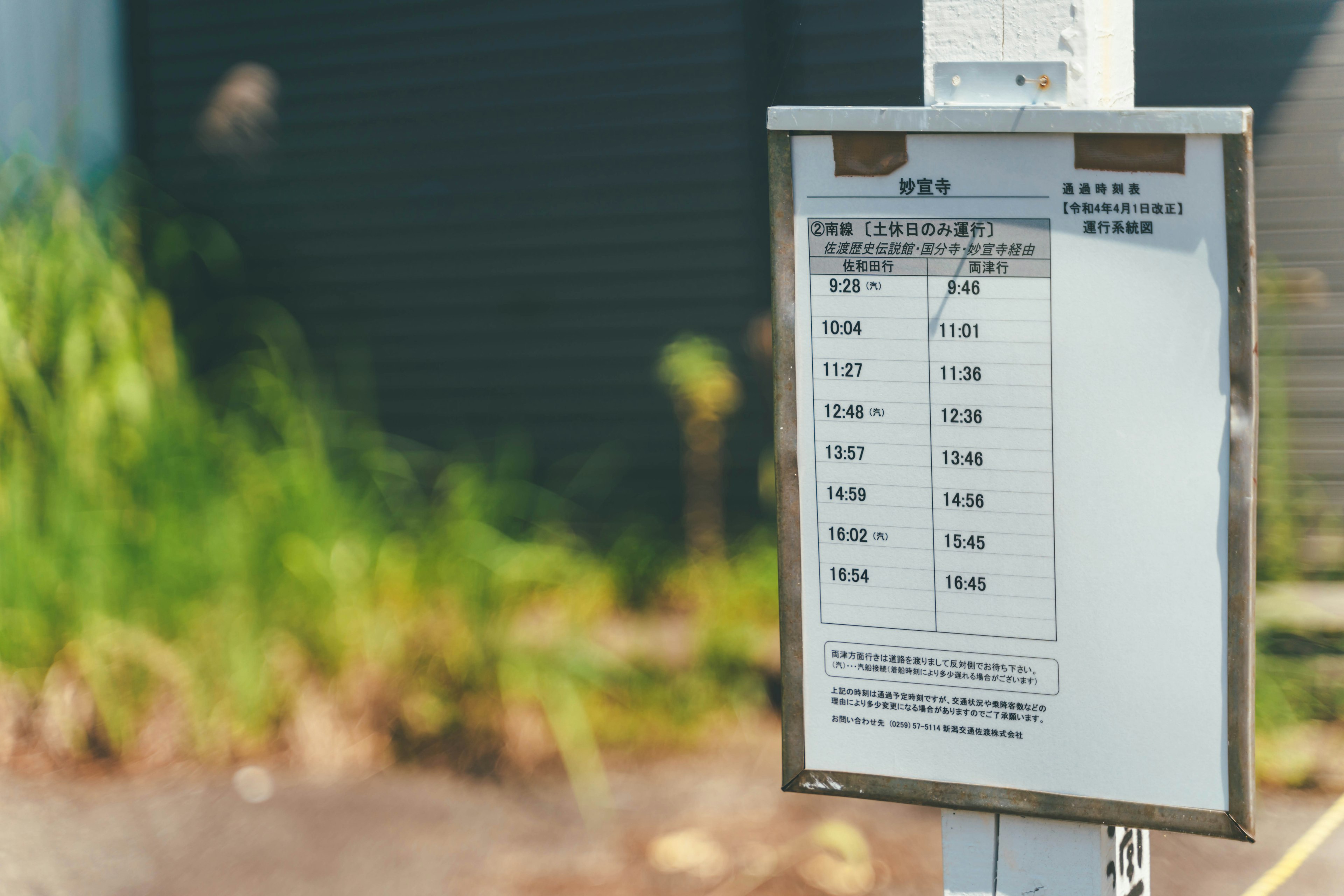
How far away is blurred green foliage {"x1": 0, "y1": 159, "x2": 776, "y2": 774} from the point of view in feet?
11.6

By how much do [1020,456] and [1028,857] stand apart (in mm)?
491

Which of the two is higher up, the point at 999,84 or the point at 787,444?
the point at 999,84

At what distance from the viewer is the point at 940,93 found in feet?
4.51

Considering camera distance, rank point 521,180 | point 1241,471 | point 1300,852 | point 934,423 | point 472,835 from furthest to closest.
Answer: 1. point 521,180
2. point 472,835
3. point 1300,852
4. point 934,423
5. point 1241,471

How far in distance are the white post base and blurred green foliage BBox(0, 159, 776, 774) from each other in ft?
6.22

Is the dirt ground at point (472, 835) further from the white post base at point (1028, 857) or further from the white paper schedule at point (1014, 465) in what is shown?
the white paper schedule at point (1014, 465)

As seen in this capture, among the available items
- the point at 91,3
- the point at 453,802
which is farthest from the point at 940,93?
the point at 91,3

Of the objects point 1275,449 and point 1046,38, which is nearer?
point 1046,38

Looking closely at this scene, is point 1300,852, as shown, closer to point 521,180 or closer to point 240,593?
point 240,593

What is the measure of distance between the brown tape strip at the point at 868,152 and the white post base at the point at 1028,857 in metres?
0.75

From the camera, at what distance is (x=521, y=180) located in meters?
4.99

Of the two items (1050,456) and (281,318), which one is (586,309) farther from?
(1050,456)

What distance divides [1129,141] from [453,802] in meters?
2.64

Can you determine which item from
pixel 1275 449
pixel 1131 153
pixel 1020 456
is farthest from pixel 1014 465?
pixel 1275 449
